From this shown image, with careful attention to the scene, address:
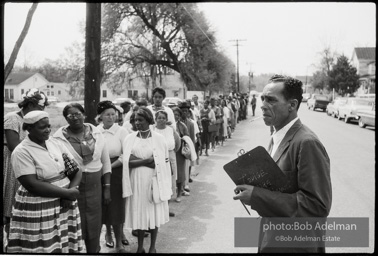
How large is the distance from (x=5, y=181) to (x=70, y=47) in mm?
27165

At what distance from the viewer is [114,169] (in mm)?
4879

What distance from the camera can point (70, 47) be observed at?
29.7 meters

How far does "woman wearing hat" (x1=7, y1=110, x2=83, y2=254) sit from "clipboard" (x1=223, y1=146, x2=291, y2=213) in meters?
1.77

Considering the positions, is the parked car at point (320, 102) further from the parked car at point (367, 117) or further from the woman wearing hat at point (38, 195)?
the woman wearing hat at point (38, 195)

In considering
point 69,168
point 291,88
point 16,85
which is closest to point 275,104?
point 291,88

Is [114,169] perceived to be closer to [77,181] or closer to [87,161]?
[87,161]

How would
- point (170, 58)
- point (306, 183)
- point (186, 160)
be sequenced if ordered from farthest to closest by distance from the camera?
point (170, 58) → point (186, 160) → point (306, 183)

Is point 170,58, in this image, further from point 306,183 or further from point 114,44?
point 306,183

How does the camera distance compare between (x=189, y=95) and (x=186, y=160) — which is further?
(x=189, y=95)

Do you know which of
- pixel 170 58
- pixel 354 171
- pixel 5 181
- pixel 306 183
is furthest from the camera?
pixel 170 58

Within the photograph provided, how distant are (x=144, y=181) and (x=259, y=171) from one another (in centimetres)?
256

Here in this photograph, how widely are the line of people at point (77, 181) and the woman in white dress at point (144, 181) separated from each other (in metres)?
0.01

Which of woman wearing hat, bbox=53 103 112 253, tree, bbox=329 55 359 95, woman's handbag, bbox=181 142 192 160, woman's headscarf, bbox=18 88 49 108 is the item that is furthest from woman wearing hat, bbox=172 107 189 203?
tree, bbox=329 55 359 95

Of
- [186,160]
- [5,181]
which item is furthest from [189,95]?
[5,181]
